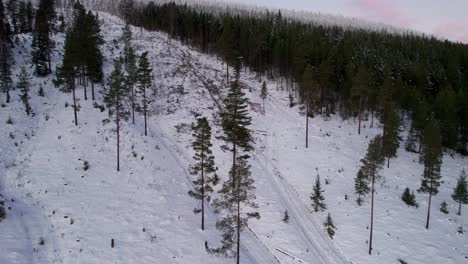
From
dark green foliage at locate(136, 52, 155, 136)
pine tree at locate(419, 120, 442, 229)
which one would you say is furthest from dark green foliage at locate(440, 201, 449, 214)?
dark green foliage at locate(136, 52, 155, 136)

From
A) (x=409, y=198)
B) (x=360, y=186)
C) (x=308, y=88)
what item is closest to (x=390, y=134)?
(x=409, y=198)

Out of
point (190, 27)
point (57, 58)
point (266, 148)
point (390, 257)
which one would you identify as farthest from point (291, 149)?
point (190, 27)

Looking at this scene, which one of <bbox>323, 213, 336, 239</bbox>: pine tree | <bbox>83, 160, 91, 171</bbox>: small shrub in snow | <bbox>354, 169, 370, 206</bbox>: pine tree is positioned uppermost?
<bbox>83, 160, 91, 171</bbox>: small shrub in snow

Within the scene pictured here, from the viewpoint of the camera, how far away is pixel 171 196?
32.8m

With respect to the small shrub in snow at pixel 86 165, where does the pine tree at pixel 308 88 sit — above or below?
above

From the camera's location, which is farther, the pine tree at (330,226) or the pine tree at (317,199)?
the pine tree at (317,199)

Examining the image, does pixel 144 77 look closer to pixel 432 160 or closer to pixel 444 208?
pixel 432 160

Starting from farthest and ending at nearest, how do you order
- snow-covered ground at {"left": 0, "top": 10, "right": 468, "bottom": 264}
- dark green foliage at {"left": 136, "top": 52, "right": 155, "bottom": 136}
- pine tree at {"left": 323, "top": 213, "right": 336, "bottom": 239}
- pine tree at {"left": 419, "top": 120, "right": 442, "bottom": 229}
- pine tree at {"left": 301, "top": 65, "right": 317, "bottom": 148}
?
pine tree at {"left": 301, "top": 65, "right": 317, "bottom": 148}, dark green foliage at {"left": 136, "top": 52, "right": 155, "bottom": 136}, pine tree at {"left": 419, "top": 120, "right": 442, "bottom": 229}, pine tree at {"left": 323, "top": 213, "right": 336, "bottom": 239}, snow-covered ground at {"left": 0, "top": 10, "right": 468, "bottom": 264}

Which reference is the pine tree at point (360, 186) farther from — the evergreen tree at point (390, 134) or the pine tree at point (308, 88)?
the pine tree at point (308, 88)

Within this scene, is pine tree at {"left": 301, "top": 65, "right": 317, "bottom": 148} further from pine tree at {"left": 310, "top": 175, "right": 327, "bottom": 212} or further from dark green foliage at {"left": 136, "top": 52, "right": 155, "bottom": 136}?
dark green foliage at {"left": 136, "top": 52, "right": 155, "bottom": 136}

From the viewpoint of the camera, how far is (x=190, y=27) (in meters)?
93.9

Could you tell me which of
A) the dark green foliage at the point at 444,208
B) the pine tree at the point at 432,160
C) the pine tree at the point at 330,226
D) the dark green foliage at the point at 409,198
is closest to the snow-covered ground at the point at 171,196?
the pine tree at the point at 330,226

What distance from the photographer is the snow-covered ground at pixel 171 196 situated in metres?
23.9

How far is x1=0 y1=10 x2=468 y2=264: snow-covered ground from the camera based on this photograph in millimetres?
23875
